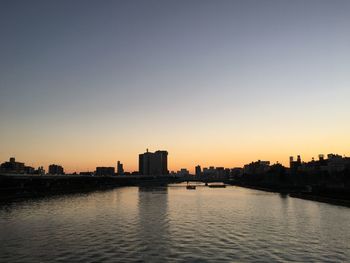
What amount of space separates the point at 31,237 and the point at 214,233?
80.6 feet

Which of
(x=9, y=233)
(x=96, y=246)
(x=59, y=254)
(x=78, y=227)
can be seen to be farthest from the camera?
(x=78, y=227)

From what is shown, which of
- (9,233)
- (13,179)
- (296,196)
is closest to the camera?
(9,233)

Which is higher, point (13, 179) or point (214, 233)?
point (13, 179)

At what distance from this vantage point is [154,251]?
4100 centimetres

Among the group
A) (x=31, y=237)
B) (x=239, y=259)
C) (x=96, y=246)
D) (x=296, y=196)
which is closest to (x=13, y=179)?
(x=296, y=196)

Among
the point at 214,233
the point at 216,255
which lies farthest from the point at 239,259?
the point at 214,233

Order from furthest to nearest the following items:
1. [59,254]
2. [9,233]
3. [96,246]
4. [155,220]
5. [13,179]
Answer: [13,179]
[155,220]
[9,233]
[96,246]
[59,254]

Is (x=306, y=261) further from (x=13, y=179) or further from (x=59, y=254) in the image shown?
(x=13, y=179)

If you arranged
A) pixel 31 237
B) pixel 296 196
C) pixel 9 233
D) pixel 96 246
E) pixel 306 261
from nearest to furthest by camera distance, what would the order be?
pixel 306 261
pixel 96 246
pixel 31 237
pixel 9 233
pixel 296 196

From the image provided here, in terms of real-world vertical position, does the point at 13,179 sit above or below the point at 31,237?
above

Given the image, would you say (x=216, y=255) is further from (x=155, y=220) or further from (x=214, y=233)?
(x=155, y=220)

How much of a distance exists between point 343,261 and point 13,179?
538 feet

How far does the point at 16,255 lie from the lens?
39.2 meters

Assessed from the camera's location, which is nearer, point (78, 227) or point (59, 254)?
point (59, 254)
